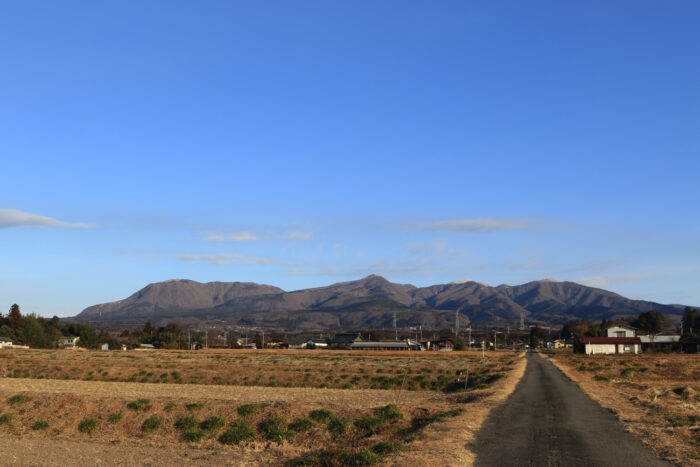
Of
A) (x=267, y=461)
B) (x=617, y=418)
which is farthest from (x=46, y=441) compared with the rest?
(x=617, y=418)

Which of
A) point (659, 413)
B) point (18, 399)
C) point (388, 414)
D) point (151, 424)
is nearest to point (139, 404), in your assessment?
point (151, 424)

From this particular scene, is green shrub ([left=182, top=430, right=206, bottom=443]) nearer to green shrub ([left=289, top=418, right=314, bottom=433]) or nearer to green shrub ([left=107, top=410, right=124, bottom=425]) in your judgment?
green shrub ([left=289, top=418, right=314, bottom=433])

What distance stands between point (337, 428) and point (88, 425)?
12.5 meters

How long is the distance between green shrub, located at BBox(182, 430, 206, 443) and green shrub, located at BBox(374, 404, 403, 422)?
807 centimetres

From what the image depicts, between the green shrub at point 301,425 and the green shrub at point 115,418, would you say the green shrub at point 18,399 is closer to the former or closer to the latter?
the green shrub at point 115,418

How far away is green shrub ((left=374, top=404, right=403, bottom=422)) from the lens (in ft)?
89.6

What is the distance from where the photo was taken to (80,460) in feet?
75.0

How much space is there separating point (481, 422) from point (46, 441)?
771 inches

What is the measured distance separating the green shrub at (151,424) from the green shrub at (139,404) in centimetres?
215

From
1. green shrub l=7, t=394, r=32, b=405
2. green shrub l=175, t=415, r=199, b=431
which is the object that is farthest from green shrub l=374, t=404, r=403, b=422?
green shrub l=7, t=394, r=32, b=405

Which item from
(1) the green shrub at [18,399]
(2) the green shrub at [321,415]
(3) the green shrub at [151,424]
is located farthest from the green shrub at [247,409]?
(1) the green shrub at [18,399]

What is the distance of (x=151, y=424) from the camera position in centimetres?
2819

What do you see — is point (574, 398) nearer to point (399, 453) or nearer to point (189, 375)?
point (399, 453)

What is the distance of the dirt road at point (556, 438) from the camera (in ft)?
59.3
